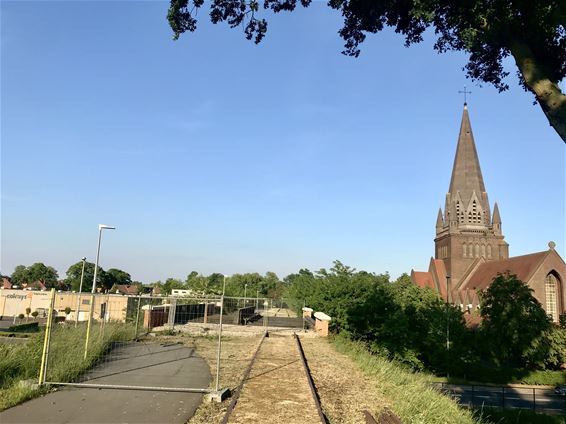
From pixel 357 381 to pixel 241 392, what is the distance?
3.59 m

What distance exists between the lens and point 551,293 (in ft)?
233

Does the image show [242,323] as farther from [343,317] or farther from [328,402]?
[328,402]

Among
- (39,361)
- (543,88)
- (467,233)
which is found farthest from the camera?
(467,233)

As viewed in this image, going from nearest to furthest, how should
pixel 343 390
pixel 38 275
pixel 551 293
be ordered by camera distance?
1. pixel 343 390
2. pixel 551 293
3. pixel 38 275

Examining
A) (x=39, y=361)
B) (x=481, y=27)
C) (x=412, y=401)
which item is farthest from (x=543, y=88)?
(x=39, y=361)

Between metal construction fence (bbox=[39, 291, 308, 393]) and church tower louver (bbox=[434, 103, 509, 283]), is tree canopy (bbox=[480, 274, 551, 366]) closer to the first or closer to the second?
metal construction fence (bbox=[39, 291, 308, 393])

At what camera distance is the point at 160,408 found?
841 centimetres

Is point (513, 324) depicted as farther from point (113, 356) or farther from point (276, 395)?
point (276, 395)

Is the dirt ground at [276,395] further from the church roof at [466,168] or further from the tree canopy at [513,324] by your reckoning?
the church roof at [466,168]

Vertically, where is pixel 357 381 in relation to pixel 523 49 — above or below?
below

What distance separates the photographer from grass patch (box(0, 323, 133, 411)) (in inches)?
350

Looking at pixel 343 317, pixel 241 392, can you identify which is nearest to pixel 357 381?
pixel 241 392

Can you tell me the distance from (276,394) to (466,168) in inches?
3311

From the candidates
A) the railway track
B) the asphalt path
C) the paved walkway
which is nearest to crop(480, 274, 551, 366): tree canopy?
the asphalt path
